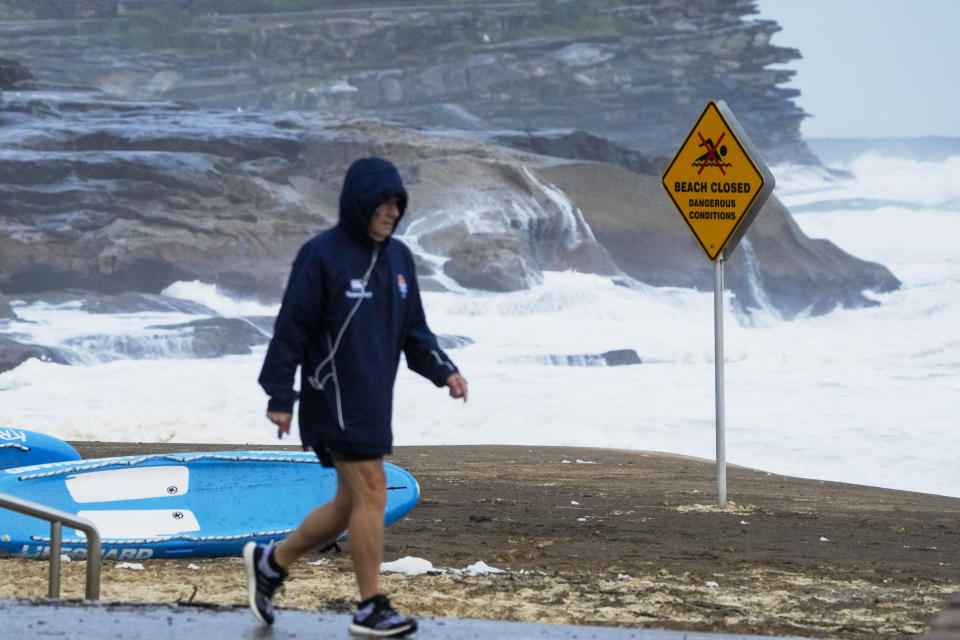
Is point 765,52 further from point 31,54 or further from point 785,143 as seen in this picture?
point 31,54

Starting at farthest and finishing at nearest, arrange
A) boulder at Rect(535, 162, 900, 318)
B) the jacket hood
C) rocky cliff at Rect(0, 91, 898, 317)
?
1. boulder at Rect(535, 162, 900, 318)
2. rocky cliff at Rect(0, 91, 898, 317)
3. the jacket hood

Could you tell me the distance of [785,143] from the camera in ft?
216

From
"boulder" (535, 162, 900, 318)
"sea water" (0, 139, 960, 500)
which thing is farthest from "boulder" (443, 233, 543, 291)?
"boulder" (535, 162, 900, 318)

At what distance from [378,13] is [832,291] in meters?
24.6

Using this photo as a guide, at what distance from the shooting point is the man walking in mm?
3900

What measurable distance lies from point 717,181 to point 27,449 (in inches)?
185

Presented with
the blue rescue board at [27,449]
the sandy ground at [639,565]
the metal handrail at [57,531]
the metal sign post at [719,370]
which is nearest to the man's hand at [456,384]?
the sandy ground at [639,565]

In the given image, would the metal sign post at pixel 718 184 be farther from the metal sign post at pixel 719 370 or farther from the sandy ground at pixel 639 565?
the sandy ground at pixel 639 565

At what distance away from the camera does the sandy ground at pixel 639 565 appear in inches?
200

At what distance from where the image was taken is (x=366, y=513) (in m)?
3.98

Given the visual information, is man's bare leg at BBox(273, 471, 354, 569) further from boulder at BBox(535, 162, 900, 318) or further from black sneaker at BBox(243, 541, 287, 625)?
boulder at BBox(535, 162, 900, 318)

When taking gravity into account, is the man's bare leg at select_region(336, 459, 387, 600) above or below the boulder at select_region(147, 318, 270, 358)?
above

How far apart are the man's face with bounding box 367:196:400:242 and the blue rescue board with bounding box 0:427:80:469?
5357mm

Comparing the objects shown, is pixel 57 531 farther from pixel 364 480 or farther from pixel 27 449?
pixel 27 449
